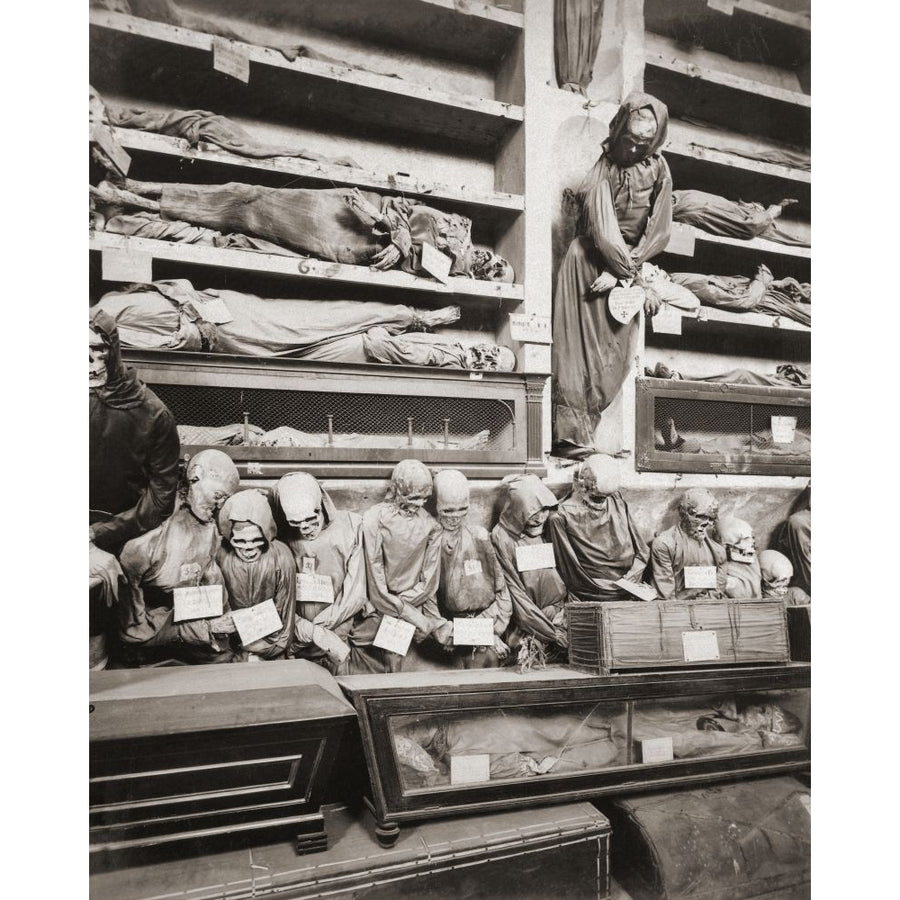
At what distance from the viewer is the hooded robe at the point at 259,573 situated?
93.8 inches

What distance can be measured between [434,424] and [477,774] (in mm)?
1286

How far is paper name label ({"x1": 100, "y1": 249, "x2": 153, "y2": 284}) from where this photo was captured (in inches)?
93.0

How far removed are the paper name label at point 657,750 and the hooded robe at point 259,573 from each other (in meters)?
1.31

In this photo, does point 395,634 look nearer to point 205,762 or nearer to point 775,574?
point 205,762

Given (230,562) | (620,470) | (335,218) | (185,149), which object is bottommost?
(230,562)

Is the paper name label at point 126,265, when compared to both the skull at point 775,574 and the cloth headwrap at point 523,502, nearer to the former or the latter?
the cloth headwrap at point 523,502

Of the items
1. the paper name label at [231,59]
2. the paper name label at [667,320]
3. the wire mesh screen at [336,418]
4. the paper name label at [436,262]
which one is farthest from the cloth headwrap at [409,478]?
the paper name label at [231,59]

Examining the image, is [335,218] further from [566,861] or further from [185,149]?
[566,861]

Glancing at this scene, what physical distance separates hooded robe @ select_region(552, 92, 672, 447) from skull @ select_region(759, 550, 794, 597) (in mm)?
975

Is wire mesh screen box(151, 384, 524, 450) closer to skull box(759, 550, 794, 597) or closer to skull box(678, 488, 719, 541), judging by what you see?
skull box(678, 488, 719, 541)

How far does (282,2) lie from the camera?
260 centimetres

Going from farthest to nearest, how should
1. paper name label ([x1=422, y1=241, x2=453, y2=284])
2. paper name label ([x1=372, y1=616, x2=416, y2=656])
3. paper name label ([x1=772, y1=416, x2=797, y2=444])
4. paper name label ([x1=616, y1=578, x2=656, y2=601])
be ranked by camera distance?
paper name label ([x1=772, y1=416, x2=797, y2=444]), paper name label ([x1=616, y1=578, x2=656, y2=601]), paper name label ([x1=422, y1=241, x2=453, y2=284]), paper name label ([x1=372, y1=616, x2=416, y2=656])

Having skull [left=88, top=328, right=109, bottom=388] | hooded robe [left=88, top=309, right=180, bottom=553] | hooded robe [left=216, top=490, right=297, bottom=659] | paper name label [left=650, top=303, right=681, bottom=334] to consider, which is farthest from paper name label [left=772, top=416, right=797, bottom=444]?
skull [left=88, top=328, right=109, bottom=388]

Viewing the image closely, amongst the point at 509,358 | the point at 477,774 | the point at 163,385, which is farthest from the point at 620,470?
the point at 163,385
